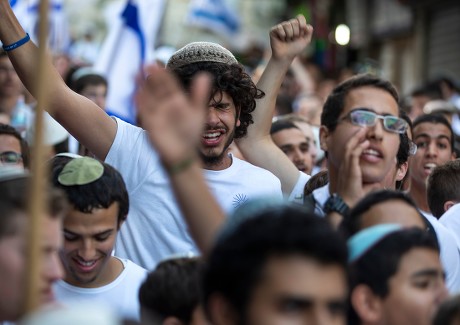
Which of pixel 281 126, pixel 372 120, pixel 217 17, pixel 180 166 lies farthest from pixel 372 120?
pixel 217 17

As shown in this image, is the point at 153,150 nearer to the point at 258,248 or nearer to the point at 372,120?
the point at 372,120

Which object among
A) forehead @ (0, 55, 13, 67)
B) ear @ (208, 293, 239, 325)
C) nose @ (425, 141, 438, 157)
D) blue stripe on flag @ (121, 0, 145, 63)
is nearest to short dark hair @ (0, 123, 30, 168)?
nose @ (425, 141, 438, 157)

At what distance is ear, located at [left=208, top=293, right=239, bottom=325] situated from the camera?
3238 millimetres

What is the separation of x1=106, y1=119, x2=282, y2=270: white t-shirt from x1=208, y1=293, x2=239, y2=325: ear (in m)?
1.99

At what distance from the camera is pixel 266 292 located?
124 inches

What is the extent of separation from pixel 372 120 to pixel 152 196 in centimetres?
108

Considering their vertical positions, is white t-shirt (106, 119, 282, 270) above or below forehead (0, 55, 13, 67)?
below

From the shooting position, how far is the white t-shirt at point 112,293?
193 inches

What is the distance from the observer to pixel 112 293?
4.97 m

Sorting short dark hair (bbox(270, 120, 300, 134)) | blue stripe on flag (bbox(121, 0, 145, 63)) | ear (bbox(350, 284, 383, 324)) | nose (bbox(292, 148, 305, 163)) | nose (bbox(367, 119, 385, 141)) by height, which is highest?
blue stripe on flag (bbox(121, 0, 145, 63))

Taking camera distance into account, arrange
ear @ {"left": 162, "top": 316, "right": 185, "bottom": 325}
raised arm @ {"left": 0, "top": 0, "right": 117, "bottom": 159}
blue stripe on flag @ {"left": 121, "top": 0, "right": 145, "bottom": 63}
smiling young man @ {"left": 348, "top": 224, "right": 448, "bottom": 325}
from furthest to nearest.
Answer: blue stripe on flag @ {"left": 121, "top": 0, "right": 145, "bottom": 63}, raised arm @ {"left": 0, "top": 0, "right": 117, "bottom": 159}, ear @ {"left": 162, "top": 316, "right": 185, "bottom": 325}, smiling young man @ {"left": 348, "top": 224, "right": 448, "bottom": 325}

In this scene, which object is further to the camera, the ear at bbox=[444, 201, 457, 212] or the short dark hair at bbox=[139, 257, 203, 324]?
the ear at bbox=[444, 201, 457, 212]

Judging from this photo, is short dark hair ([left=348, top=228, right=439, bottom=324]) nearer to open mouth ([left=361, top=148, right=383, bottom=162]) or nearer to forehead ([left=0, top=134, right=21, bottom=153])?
open mouth ([left=361, top=148, right=383, bottom=162])

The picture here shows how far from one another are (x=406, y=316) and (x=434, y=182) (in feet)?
9.68
